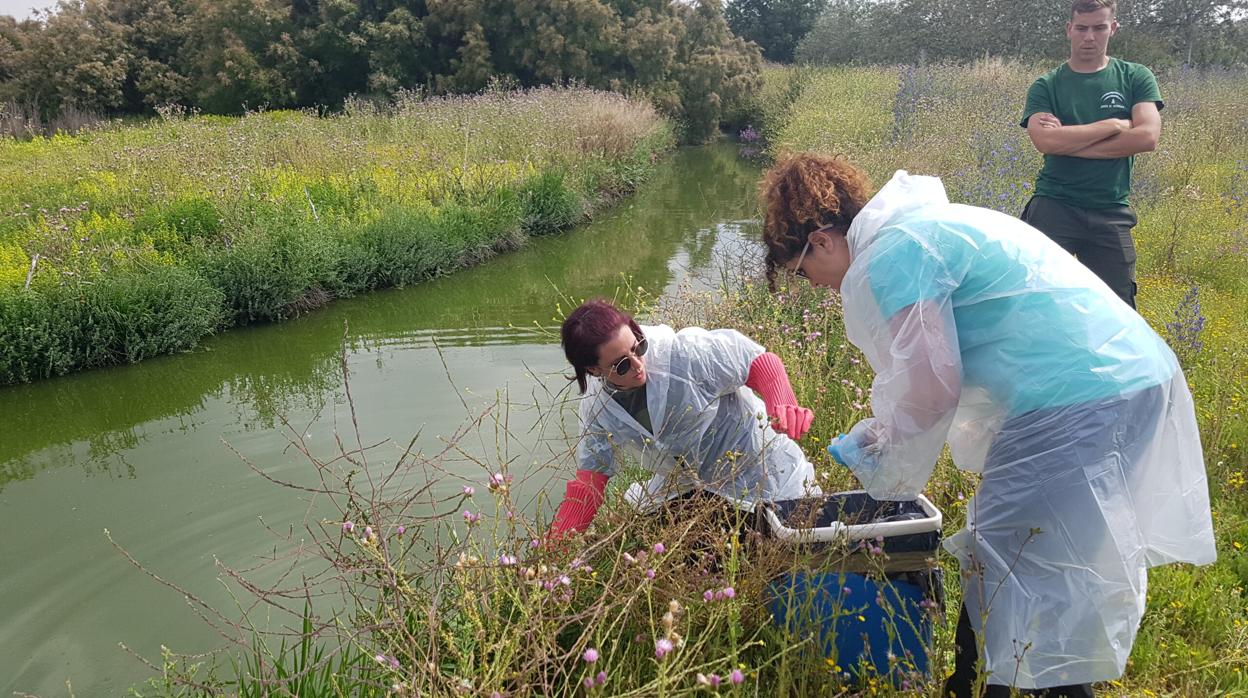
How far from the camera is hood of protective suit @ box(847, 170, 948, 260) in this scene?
189cm

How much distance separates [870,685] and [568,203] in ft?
33.1

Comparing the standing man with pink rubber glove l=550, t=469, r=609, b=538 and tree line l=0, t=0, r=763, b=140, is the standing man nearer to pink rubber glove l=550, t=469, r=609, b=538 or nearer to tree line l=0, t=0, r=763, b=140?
pink rubber glove l=550, t=469, r=609, b=538

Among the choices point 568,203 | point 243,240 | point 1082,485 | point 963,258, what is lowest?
point 568,203

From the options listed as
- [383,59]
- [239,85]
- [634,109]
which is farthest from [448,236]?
[239,85]

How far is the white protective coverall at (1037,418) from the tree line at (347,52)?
19211mm

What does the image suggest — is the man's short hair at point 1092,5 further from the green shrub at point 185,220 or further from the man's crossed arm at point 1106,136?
the green shrub at point 185,220

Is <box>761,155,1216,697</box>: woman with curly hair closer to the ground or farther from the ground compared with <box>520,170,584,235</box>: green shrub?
farther from the ground

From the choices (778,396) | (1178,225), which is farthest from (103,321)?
(1178,225)

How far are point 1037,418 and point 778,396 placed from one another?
925 millimetres

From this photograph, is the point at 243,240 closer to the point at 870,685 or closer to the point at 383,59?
the point at 870,685

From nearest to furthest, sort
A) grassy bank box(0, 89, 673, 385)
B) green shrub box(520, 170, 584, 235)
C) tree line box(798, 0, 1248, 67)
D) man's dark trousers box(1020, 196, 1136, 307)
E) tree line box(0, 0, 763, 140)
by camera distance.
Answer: man's dark trousers box(1020, 196, 1136, 307) < grassy bank box(0, 89, 673, 385) < green shrub box(520, 170, 584, 235) < tree line box(0, 0, 763, 140) < tree line box(798, 0, 1248, 67)

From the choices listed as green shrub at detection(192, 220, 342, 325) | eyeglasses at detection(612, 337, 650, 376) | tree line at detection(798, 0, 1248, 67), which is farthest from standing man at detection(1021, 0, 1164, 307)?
tree line at detection(798, 0, 1248, 67)

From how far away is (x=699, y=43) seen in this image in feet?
77.5

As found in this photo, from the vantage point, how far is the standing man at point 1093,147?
363 centimetres
